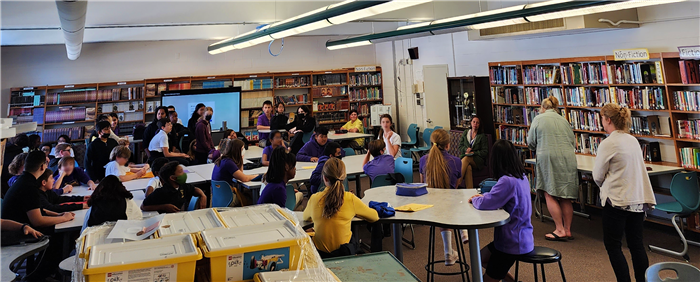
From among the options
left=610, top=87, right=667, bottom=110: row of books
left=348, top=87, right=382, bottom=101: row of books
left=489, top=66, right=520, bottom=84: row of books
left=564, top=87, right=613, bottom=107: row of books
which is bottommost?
left=610, top=87, right=667, bottom=110: row of books

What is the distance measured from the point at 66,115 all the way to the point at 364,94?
731 cm

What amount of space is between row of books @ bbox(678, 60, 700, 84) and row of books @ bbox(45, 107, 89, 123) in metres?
11.4

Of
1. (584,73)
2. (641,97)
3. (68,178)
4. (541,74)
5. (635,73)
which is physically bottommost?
(68,178)

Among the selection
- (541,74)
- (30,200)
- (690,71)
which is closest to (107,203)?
(30,200)

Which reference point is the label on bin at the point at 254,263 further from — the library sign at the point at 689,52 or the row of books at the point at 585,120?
the row of books at the point at 585,120

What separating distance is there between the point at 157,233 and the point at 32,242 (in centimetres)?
258

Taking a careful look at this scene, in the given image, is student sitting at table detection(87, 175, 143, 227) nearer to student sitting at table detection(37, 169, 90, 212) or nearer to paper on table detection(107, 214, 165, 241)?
student sitting at table detection(37, 169, 90, 212)

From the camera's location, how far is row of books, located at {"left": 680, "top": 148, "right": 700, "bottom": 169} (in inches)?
185

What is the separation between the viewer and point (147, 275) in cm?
139

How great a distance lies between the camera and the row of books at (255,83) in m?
11.3

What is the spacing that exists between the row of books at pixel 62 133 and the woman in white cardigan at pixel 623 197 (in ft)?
35.3

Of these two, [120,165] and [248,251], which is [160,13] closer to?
[120,165]

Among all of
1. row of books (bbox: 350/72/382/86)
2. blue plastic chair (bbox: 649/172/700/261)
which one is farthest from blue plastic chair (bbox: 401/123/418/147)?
blue plastic chair (bbox: 649/172/700/261)

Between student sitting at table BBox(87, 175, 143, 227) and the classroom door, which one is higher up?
the classroom door
